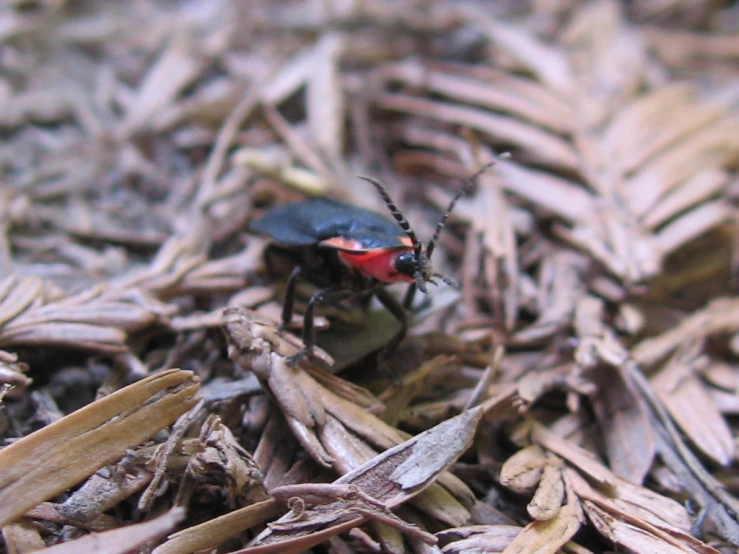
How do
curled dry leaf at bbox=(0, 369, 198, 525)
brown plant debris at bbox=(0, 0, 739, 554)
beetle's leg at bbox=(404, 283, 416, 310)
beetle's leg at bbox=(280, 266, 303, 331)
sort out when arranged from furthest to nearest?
beetle's leg at bbox=(404, 283, 416, 310)
beetle's leg at bbox=(280, 266, 303, 331)
brown plant debris at bbox=(0, 0, 739, 554)
curled dry leaf at bbox=(0, 369, 198, 525)

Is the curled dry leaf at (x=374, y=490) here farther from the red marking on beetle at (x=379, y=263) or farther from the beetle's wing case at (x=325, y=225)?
the beetle's wing case at (x=325, y=225)

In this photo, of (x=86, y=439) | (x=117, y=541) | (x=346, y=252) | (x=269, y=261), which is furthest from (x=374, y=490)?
(x=269, y=261)

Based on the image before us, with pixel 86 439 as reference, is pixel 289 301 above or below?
above

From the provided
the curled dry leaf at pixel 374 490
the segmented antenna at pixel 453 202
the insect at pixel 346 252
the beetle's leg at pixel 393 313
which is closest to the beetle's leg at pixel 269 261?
the insect at pixel 346 252

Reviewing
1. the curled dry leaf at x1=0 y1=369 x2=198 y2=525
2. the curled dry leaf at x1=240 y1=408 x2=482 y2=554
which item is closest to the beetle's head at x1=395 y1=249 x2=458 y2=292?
the curled dry leaf at x1=240 y1=408 x2=482 y2=554

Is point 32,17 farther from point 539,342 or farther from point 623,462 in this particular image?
point 623,462

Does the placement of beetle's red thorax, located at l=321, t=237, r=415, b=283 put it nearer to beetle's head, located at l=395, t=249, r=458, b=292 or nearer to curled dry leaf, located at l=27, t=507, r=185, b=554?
beetle's head, located at l=395, t=249, r=458, b=292

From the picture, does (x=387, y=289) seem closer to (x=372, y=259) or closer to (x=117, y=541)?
(x=372, y=259)
